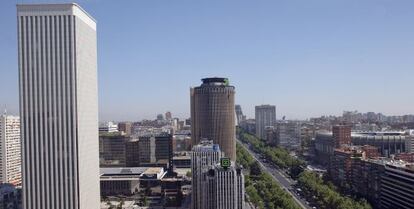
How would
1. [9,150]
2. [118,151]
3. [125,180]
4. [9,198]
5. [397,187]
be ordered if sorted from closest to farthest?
[397,187] → [9,198] → [125,180] → [9,150] → [118,151]

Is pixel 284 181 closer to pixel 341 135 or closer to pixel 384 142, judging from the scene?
pixel 341 135

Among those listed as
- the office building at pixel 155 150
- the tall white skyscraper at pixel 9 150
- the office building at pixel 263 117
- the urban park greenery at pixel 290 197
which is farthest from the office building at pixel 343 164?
the office building at pixel 263 117

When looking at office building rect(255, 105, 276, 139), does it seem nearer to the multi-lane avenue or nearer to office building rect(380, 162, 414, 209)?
the multi-lane avenue

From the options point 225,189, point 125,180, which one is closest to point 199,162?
point 225,189

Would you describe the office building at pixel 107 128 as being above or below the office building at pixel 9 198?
above

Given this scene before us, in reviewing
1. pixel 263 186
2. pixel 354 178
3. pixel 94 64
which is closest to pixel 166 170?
pixel 263 186

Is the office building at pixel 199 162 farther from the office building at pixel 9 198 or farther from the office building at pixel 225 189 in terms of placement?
the office building at pixel 9 198
